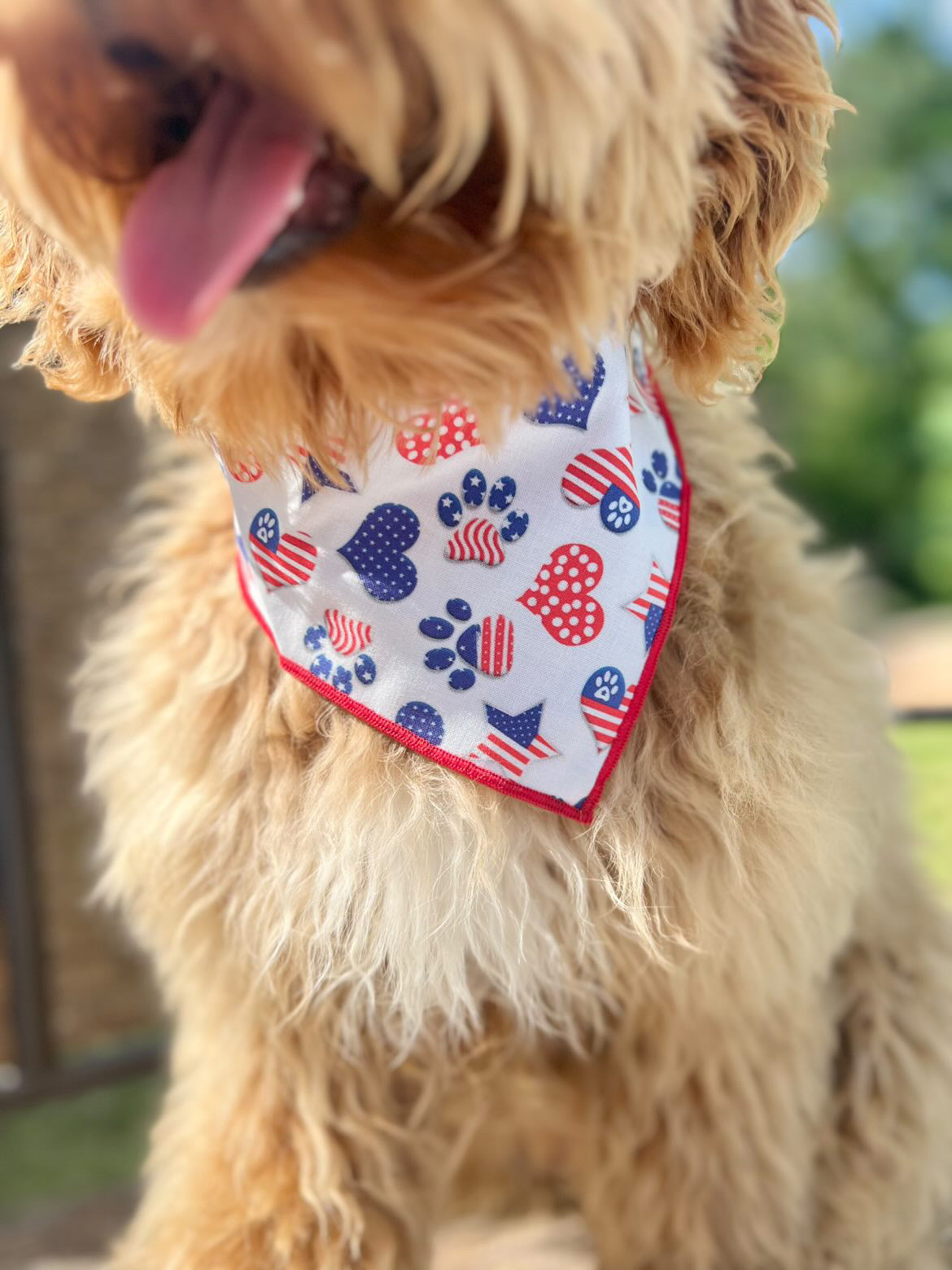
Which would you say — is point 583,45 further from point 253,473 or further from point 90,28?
point 253,473

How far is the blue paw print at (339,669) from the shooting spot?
1.22 meters

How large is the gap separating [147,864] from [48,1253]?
89 centimetres

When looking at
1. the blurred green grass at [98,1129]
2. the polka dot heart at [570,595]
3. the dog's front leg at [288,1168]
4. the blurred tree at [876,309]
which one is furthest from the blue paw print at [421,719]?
the blurred tree at [876,309]

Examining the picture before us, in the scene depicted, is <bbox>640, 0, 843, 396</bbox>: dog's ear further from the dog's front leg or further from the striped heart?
the dog's front leg

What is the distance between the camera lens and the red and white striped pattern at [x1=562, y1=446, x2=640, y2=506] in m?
1.20

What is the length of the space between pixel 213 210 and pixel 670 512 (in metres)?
0.57

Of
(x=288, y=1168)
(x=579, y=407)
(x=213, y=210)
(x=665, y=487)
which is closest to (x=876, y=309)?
(x=665, y=487)

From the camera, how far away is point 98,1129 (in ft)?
7.42

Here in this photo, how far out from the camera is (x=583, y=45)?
87 centimetres

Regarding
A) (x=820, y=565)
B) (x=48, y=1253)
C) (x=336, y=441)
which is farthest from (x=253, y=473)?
(x=48, y=1253)

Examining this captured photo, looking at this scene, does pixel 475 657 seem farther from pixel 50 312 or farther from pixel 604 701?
pixel 50 312

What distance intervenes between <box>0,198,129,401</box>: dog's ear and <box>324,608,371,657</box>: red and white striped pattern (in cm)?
31

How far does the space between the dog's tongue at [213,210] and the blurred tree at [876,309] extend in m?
4.08

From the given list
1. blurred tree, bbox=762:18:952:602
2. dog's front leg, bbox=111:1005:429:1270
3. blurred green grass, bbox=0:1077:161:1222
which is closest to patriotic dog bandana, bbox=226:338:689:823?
dog's front leg, bbox=111:1005:429:1270
